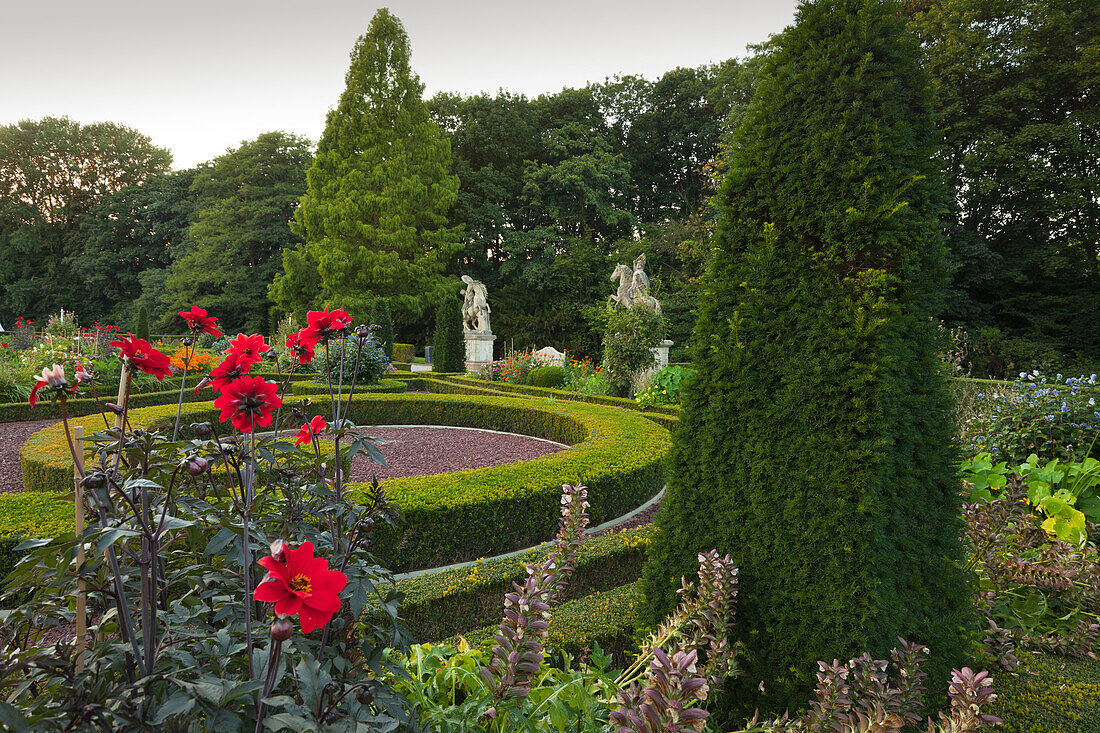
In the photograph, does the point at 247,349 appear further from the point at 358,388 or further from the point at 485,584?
the point at 358,388

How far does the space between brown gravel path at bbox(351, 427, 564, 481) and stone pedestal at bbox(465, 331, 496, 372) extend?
7.83 m

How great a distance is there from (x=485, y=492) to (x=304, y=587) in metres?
3.31

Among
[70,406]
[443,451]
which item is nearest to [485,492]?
[443,451]

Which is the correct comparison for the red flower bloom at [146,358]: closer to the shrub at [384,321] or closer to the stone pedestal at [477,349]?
the stone pedestal at [477,349]

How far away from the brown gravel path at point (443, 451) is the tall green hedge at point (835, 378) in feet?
13.7

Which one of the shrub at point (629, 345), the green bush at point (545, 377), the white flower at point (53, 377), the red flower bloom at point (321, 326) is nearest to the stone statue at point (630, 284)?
the shrub at point (629, 345)

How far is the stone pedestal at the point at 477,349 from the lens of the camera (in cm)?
1719

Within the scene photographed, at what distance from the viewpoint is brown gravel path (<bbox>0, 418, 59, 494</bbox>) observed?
5.70m

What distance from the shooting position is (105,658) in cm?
102

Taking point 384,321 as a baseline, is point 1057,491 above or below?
below

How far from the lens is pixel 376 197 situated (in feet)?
72.0

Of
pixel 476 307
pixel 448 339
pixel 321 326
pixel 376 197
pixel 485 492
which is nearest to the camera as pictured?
pixel 321 326

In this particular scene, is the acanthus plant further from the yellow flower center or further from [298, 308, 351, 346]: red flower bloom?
[298, 308, 351, 346]: red flower bloom

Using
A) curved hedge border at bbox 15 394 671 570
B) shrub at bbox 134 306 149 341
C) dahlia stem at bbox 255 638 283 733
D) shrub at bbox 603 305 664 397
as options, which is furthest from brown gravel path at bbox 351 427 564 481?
shrub at bbox 134 306 149 341
